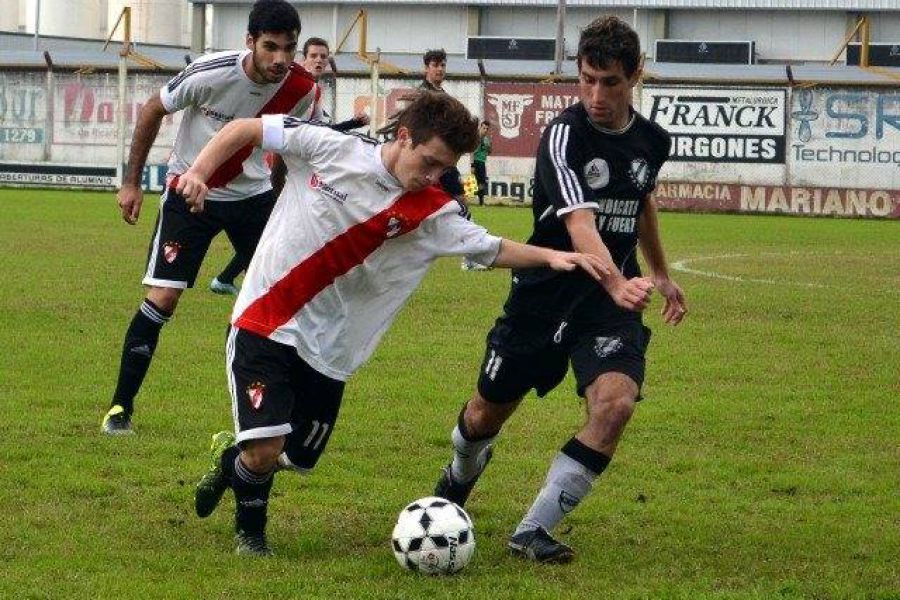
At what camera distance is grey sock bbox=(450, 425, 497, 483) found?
6.01m

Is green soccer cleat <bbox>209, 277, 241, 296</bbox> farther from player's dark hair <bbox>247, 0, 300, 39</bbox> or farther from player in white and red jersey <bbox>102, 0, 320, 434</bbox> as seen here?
player's dark hair <bbox>247, 0, 300, 39</bbox>

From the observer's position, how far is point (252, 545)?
5430mm

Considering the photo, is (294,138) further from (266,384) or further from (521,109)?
(521,109)

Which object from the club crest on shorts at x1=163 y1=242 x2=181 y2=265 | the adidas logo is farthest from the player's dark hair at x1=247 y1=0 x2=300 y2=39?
the adidas logo

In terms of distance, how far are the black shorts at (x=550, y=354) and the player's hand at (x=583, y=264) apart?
1.46 feet

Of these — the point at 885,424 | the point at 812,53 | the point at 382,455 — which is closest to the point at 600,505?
the point at 382,455

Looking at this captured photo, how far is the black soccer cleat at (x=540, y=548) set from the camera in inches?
213

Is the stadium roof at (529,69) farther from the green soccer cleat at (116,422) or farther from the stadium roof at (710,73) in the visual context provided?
the green soccer cleat at (116,422)

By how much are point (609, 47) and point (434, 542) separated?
172 centimetres

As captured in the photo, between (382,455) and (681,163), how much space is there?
2214 centimetres

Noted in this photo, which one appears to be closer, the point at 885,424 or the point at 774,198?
the point at 885,424

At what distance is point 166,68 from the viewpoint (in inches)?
1203

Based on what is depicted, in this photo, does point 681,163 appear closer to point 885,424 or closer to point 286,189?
point 885,424

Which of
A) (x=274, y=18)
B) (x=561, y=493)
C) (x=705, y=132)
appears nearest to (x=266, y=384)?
(x=561, y=493)
